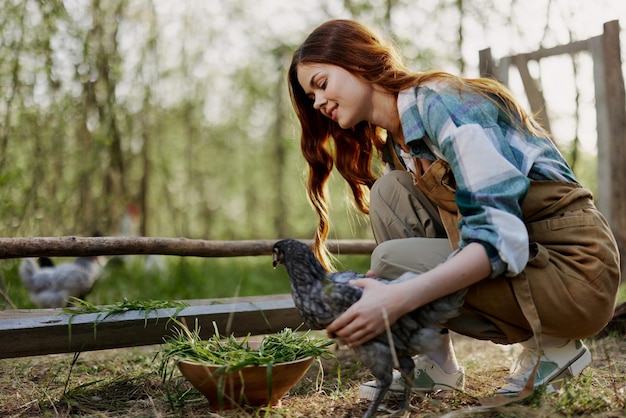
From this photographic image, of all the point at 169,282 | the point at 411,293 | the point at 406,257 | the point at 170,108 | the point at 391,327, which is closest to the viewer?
the point at 411,293

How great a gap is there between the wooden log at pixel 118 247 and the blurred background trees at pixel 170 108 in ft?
1.91

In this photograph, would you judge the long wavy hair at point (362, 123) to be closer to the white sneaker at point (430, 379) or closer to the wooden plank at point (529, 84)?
the white sneaker at point (430, 379)

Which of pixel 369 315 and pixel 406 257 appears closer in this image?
pixel 369 315

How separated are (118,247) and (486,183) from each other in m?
1.85

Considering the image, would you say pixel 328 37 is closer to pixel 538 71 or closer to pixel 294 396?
pixel 294 396

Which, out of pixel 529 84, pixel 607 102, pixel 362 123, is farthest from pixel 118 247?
pixel 607 102

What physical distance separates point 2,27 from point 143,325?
349cm

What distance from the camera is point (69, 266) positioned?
211 inches

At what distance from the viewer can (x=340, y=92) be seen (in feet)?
7.97

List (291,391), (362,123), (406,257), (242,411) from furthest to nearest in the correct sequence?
(362,123)
(291,391)
(406,257)
(242,411)

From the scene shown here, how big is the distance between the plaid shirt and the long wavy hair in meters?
0.08

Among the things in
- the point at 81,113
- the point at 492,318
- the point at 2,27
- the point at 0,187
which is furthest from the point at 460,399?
the point at 81,113

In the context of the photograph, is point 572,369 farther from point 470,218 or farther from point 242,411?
point 242,411

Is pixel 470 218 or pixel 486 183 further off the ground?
pixel 486 183
